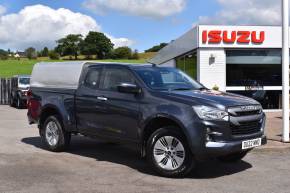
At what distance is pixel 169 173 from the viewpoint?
8.03 meters

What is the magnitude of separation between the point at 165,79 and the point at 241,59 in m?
12.5

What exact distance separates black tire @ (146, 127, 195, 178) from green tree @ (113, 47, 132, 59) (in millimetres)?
63181

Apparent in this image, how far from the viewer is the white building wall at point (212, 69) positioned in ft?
68.0

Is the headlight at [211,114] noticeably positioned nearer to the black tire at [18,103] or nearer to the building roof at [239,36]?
the building roof at [239,36]

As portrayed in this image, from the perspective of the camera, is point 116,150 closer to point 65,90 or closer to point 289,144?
point 65,90

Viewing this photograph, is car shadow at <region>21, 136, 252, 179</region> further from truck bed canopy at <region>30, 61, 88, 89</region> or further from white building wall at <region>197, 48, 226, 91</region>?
white building wall at <region>197, 48, 226, 91</region>

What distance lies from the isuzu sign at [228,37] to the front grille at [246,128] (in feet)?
40.7

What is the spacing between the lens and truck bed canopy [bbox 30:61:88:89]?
10375 mm

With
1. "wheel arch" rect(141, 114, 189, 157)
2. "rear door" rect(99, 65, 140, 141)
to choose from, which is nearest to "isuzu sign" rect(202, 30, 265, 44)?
"rear door" rect(99, 65, 140, 141)

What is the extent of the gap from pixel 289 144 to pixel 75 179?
5.73 metres

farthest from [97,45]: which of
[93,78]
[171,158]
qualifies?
[171,158]

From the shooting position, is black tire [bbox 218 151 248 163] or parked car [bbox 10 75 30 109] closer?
black tire [bbox 218 151 248 163]

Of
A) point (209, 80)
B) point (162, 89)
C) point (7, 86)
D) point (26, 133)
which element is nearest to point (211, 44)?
point (209, 80)

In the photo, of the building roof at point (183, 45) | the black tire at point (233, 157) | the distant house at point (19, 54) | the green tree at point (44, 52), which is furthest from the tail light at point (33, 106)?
the distant house at point (19, 54)
